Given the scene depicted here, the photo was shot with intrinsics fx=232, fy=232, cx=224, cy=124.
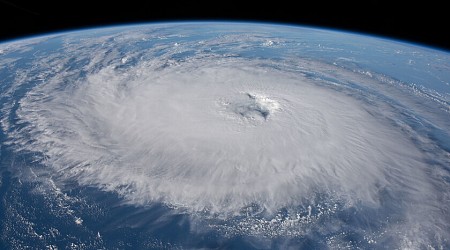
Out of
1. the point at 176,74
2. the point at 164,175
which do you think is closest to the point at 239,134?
the point at 164,175

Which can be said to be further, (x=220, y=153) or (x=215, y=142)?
(x=215, y=142)

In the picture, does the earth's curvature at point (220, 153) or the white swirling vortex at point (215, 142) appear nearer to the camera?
the earth's curvature at point (220, 153)

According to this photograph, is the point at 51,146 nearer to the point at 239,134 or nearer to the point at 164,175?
the point at 164,175

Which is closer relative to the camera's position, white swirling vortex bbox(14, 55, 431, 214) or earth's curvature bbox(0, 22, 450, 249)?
earth's curvature bbox(0, 22, 450, 249)
